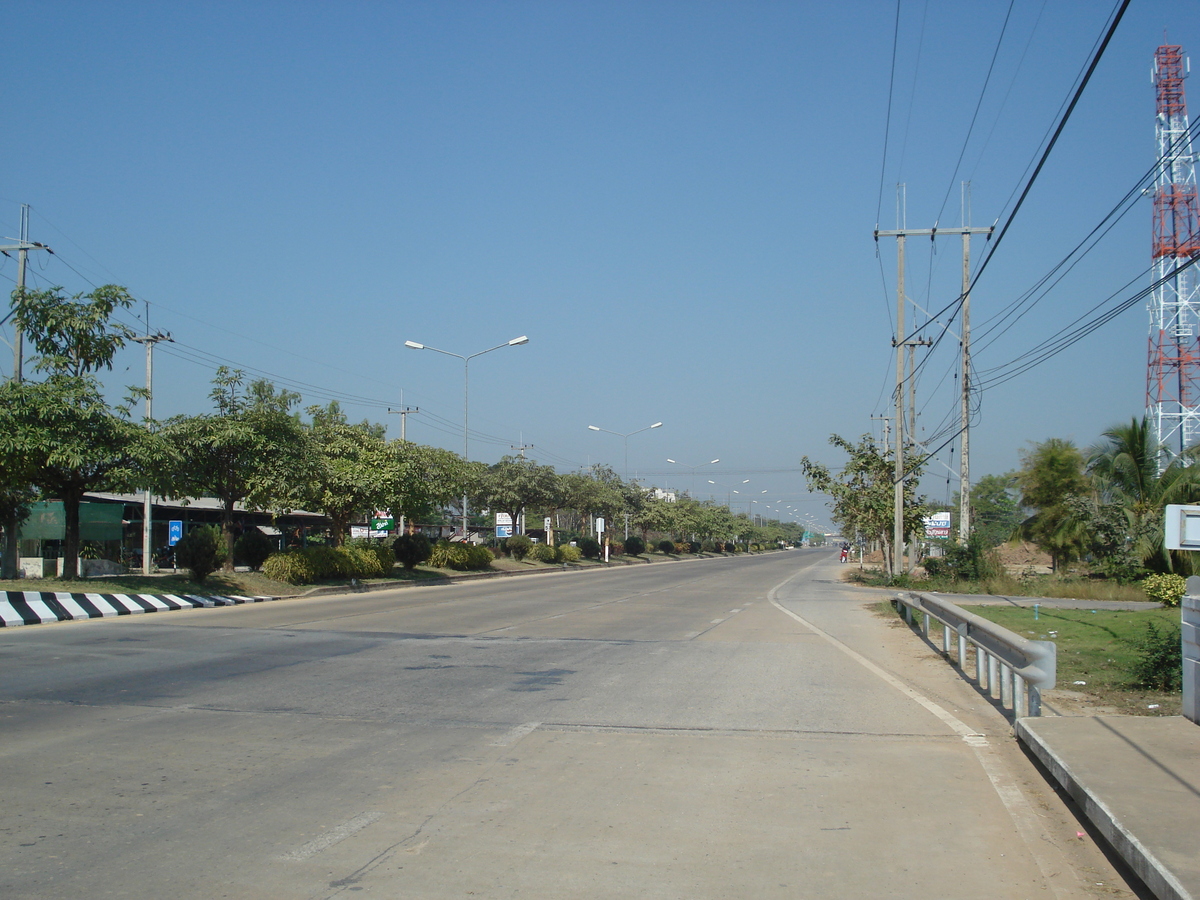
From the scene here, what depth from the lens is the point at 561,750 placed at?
7.85 meters

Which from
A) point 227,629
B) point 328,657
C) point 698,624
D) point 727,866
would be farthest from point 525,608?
point 727,866

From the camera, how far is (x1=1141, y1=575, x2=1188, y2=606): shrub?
23750 millimetres

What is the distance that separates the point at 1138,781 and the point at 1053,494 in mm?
38830

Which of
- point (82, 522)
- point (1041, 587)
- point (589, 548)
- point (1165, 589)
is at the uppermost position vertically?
point (82, 522)

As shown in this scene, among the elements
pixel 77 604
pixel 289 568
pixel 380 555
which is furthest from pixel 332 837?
pixel 380 555

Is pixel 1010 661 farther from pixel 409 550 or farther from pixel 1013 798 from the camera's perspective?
pixel 409 550

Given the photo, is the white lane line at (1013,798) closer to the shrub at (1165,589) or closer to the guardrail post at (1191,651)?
the guardrail post at (1191,651)

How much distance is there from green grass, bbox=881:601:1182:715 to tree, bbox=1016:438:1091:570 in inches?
625

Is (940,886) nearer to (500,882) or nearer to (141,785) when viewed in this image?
(500,882)

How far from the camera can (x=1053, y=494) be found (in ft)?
136

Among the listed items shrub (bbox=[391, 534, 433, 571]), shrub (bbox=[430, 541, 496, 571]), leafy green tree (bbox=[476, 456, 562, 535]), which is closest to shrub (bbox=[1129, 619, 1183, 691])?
shrub (bbox=[391, 534, 433, 571])

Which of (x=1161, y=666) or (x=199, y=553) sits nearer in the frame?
(x=1161, y=666)

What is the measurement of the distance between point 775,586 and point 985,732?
95.2 feet

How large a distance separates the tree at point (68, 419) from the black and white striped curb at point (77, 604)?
2.36 m
